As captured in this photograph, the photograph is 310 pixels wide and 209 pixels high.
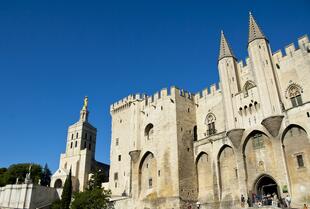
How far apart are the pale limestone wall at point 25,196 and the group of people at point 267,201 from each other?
32.0 m

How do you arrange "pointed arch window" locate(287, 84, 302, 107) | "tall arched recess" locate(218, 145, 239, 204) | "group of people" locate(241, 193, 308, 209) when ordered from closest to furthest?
"group of people" locate(241, 193, 308, 209), "pointed arch window" locate(287, 84, 302, 107), "tall arched recess" locate(218, 145, 239, 204)

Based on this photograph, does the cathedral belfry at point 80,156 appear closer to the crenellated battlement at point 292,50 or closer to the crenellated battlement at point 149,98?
the crenellated battlement at point 149,98

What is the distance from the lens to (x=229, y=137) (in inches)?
1101

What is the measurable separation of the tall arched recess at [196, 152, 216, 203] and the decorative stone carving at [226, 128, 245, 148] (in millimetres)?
4007

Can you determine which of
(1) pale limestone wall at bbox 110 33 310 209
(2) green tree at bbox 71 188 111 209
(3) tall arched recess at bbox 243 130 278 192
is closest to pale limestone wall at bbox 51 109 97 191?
(1) pale limestone wall at bbox 110 33 310 209

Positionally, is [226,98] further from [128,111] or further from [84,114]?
[84,114]

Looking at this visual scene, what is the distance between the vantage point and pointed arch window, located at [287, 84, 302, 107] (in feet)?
83.6

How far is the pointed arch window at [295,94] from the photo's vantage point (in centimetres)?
2548

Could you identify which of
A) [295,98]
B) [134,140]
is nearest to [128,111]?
[134,140]

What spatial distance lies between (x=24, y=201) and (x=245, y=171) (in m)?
32.9

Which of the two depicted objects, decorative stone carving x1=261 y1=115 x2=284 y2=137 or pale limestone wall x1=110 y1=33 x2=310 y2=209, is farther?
decorative stone carving x1=261 y1=115 x2=284 y2=137

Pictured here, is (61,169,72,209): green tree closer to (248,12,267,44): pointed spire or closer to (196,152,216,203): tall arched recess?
(196,152,216,203): tall arched recess

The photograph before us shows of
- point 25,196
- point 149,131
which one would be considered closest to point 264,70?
point 149,131

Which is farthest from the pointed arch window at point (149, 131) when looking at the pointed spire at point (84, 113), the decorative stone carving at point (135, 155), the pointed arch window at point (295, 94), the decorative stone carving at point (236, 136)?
the pointed spire at point (84, 113)
